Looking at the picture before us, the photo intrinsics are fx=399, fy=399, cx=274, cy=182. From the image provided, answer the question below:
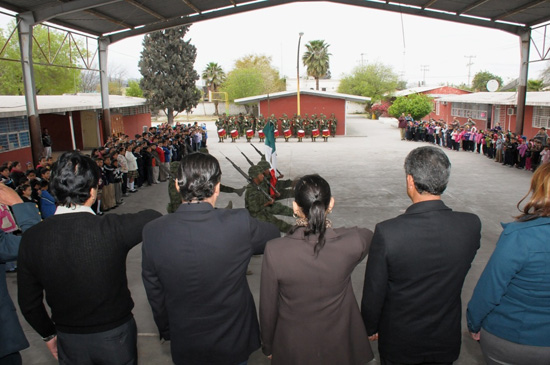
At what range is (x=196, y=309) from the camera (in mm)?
1894

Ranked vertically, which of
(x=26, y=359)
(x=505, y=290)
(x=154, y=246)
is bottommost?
(x=26, y=359)

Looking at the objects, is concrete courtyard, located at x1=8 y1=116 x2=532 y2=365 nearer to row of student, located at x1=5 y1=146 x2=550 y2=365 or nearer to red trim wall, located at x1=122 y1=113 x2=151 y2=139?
row of student, located at x1=5 y1=146 x2=550 y2=365

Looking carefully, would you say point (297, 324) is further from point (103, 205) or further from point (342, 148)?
point (342, 148)

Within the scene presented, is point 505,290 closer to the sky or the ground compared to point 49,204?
closer to the sky

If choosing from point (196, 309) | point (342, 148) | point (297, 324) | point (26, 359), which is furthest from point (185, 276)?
point (342, 148)

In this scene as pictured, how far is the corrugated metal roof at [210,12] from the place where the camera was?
11.8 meters

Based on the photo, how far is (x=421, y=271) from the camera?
194cm

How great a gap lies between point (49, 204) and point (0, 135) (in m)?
8.21

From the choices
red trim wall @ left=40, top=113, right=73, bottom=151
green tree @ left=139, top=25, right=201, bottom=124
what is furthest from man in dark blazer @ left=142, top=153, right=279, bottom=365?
green tree @ left=139, top=25, right=201, bottom=124

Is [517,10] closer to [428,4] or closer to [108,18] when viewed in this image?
[428,4]

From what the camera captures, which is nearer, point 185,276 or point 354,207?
point 185,276

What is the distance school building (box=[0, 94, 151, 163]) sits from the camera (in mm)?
12617

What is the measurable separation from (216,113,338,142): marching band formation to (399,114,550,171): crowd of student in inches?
176

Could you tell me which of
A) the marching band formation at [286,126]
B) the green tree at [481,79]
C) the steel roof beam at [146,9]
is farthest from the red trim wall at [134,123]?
the green tree at [481,79]
